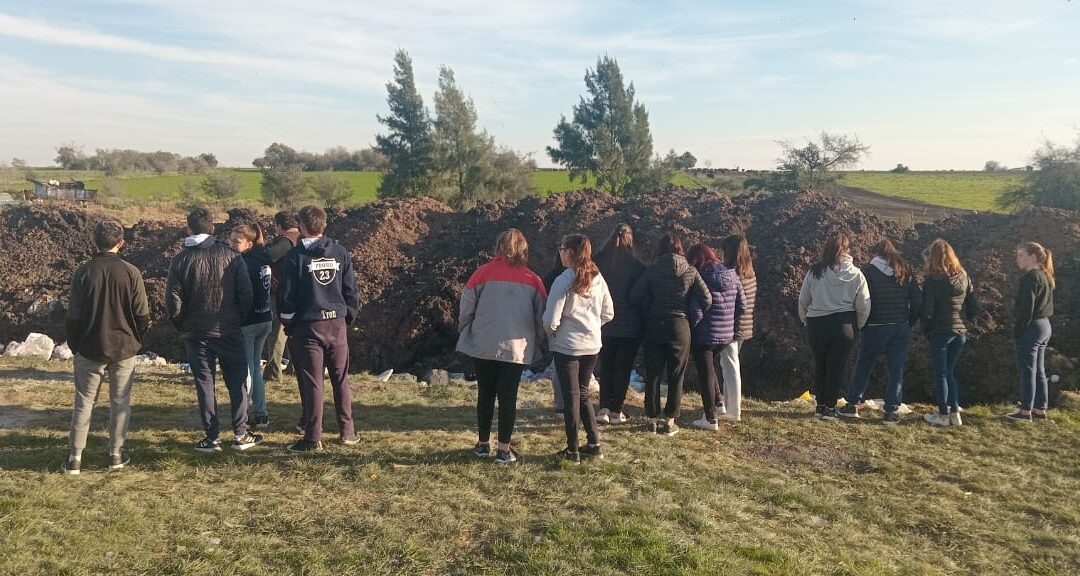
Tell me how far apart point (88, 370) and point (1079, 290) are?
13319 millimetres

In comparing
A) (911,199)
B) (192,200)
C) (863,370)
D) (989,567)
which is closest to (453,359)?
(863,370)

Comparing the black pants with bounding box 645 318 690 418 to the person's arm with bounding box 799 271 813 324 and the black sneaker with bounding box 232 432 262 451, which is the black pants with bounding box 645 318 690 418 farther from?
the black sneaker with bounding box 232 432 262 451

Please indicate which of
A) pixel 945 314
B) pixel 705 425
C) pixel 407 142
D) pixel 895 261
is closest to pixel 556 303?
pixel 705 425

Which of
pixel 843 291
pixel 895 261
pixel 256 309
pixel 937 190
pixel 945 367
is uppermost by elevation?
pixel 937 190

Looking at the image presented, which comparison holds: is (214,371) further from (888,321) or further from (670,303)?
(888,321)

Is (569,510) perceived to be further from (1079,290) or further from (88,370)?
(1079,290)

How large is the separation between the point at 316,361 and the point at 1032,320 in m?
7.12

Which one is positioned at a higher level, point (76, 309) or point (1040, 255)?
point (1040, 255)

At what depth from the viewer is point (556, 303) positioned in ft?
16.6

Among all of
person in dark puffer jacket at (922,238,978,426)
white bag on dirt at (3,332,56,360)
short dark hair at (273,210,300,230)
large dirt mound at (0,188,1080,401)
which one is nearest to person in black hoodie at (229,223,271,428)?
short dark hair at (273,210,300,230)

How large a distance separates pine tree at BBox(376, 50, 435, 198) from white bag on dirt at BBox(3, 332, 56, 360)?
20.0 m

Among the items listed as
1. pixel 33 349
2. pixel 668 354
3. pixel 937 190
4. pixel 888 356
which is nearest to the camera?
pixel 668 354

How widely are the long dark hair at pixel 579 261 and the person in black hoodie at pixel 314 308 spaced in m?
1.90

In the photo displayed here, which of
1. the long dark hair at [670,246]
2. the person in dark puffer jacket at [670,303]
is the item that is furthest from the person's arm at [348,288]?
the long dark hair at [670,246]
